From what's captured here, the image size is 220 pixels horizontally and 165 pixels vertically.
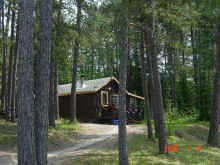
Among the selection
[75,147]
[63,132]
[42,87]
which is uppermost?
[42,87]

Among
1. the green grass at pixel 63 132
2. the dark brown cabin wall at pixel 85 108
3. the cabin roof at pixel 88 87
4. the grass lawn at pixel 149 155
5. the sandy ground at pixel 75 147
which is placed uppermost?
the cabin roof at pixel 88 87

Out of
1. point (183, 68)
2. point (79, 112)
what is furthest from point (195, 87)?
point (183, 68)

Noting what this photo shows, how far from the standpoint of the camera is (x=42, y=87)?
27.4ft

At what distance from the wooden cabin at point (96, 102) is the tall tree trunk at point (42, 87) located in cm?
2023

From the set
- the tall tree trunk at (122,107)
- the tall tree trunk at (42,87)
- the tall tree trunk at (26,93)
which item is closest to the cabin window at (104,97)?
the tall tree trunk at (122,107)

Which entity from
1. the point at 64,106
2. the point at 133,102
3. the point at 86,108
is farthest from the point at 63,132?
the point at 133,102

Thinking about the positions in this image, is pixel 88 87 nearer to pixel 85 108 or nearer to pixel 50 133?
pixel 85 108

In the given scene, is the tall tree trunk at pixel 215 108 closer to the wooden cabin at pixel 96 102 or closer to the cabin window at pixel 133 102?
the wooden cabin at pixel 96 102

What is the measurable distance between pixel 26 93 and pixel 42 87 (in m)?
0.67

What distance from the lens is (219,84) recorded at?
1780 centimetres

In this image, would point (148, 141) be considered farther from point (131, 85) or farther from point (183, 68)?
point (131, 85)

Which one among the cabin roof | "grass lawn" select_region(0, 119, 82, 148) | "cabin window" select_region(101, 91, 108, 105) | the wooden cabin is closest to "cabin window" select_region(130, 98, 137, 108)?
the wooden cabin

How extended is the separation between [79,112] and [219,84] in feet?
51.5

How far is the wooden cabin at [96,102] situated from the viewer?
2991 centimetres
